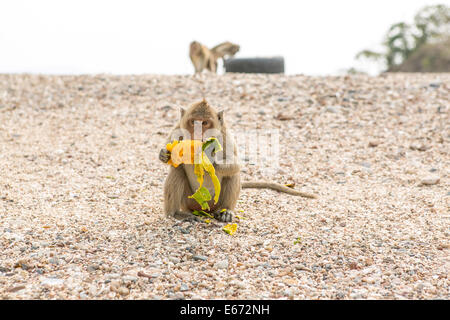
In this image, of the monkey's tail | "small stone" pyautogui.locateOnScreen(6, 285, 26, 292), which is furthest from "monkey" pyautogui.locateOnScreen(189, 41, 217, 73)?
"small stone" pyautogui.locateOnScreen(6, 285, 26, 292)

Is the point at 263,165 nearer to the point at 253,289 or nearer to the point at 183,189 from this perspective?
the point at 183,189

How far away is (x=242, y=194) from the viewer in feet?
20.7

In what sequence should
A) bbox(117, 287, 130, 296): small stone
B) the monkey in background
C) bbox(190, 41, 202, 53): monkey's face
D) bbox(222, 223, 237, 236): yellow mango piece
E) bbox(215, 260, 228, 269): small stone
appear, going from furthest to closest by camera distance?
the monkey in background
bbox(190, 41, 202, 53): monkey's face
bbox(222, 223, 237, 236): yellow mango piece
bbox(215, 260, 228, 269): small stone
bbox(117, 287, 130, 296): small stone

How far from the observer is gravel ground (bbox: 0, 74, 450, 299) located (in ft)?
12.4

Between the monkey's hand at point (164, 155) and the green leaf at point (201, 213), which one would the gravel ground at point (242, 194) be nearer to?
the green leaf at point (201, 213)

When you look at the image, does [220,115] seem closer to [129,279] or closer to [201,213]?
[201,213]

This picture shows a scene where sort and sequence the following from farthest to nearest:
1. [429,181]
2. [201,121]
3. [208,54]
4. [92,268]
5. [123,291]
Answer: [208,54], [429,181], [201,121], [92,268], [123,291]

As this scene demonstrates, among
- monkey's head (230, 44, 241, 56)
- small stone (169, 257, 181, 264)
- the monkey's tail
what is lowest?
small stone (169, 257, 181, 264)


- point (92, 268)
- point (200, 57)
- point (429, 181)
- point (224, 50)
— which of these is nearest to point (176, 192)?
point (92, 268)

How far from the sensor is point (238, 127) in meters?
9.53

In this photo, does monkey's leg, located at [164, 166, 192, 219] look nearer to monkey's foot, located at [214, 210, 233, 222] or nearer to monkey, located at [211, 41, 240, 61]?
monkey's foot, located at [214, 210, 233, 222]

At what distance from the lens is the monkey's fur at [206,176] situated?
4484mm

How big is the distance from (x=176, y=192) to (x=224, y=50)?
1141 cm
